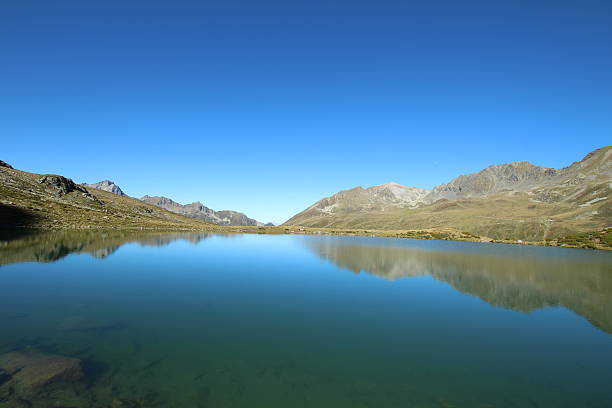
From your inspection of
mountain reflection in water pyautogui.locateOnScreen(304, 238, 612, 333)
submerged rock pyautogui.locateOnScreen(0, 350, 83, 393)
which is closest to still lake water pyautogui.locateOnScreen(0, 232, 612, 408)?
mountain reflection in water pyautogui.locateOnScreen(304, 238, 612, 333)

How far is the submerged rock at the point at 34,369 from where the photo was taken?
11.2m

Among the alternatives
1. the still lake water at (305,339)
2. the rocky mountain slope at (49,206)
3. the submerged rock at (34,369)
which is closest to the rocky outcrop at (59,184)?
the rocky mountain slope at (49,206)

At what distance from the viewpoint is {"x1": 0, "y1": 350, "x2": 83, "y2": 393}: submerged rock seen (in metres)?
11.2

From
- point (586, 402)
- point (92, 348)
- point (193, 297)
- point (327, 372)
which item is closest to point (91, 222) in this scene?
point (193, 297)

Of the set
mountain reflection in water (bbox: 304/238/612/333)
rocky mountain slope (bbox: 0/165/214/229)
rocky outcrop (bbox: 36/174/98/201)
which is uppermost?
rocky outcrop (bbox: 36/174/98/201)

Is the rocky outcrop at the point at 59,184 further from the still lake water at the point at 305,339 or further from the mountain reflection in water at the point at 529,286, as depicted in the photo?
the mountain reflection in water at the point at 529,286

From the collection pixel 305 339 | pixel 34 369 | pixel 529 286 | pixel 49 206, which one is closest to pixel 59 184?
pixel 49 206

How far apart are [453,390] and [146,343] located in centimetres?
1469

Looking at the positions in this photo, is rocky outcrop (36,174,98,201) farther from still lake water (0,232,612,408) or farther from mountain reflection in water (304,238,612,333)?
mountain reflection in water (304,238,612,333)

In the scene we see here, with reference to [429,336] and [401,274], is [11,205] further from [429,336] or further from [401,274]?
[429,336]

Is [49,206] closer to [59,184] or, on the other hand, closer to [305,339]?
[59,184]

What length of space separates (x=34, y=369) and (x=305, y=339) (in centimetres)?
1219

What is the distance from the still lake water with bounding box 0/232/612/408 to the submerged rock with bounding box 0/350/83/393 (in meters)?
0.79

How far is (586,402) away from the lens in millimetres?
12852
